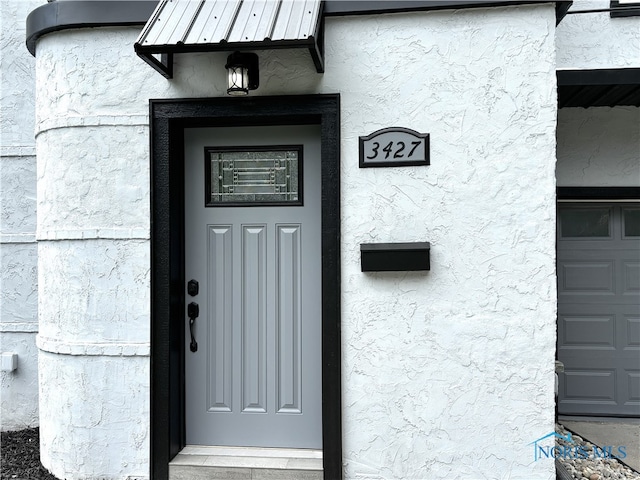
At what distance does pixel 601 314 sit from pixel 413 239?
2.73m

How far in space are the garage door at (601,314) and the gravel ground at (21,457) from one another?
4545 millimetres

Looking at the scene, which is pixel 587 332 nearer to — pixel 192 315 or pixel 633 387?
pixel 633 387

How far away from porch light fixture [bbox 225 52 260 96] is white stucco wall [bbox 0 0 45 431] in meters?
2.51

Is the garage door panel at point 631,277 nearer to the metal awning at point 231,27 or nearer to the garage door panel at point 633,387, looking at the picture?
the garage door panel at point 633,387

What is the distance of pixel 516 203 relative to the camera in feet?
10.9

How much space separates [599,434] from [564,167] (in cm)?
242

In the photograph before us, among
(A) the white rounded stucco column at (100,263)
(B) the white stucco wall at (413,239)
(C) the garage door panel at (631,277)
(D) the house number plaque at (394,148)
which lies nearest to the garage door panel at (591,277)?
(C) the garage door panel at (631,277)

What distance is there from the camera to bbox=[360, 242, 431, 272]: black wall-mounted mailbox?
332cm

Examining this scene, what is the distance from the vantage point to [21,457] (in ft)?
13.3

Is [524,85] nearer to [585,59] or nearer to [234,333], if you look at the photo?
[585,59]

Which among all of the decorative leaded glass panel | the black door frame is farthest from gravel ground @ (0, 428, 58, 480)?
the decorative leaded glass panel

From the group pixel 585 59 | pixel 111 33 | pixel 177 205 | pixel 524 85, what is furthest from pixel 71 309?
pixel 585 59

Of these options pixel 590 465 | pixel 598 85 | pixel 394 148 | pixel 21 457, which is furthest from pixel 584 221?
pixel 21 457

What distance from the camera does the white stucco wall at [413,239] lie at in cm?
332
